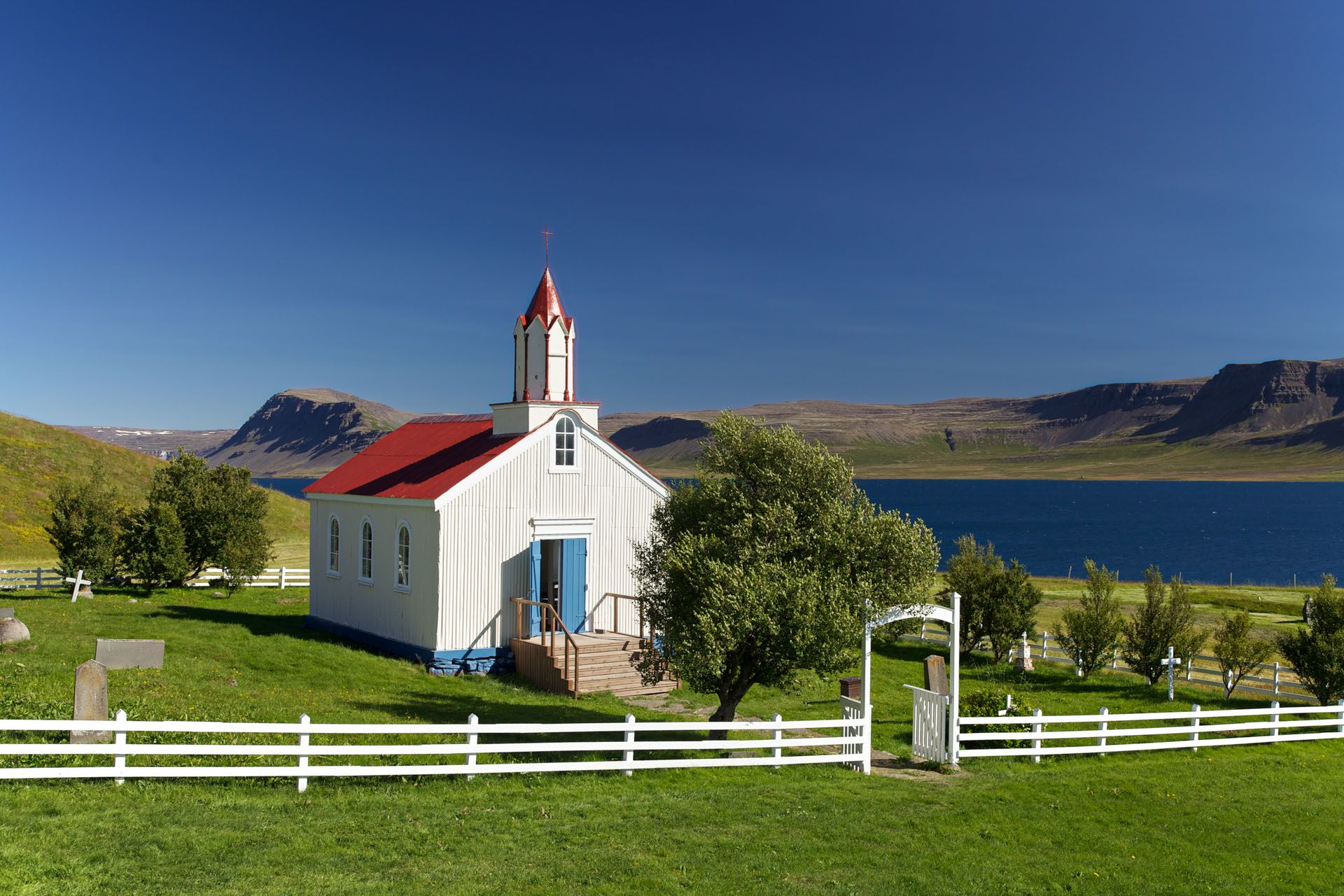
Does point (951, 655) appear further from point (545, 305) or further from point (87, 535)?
point (87, 535)

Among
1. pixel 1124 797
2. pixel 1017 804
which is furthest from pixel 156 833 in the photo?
pixel 1124 797

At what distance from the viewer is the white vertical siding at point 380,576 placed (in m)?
24.4

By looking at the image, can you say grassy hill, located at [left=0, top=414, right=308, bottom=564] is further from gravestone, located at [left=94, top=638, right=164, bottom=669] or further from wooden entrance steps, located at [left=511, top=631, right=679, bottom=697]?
wooden entrance steps, located at [left=511, top=631, right=679, bottom=697]

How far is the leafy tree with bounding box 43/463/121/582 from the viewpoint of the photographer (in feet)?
116

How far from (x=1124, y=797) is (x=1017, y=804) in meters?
2.06

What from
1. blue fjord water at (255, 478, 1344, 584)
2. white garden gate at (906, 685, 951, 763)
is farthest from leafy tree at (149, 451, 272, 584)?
blue fjord water at (255, 478, 1344, 584)

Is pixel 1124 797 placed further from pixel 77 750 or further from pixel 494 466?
pixel 494 466

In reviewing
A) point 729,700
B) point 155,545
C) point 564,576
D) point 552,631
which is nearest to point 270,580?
point 155,545

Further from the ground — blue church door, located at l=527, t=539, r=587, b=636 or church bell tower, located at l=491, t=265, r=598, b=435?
church bell tower, located at l=491, t=265, r=598, b=435

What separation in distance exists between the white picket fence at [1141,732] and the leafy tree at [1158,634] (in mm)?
4158

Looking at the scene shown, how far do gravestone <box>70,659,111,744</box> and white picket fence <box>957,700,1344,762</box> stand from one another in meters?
12.9

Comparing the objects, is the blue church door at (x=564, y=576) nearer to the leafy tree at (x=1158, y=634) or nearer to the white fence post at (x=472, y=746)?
the white fence post at (x=472, y=746)

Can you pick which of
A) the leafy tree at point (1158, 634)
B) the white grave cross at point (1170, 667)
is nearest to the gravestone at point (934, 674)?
the white grave cross at point (1170, 667)

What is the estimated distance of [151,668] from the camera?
63.9 ft
